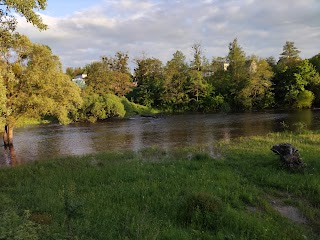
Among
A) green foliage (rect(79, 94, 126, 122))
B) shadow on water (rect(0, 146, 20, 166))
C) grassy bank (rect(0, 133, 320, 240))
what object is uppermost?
green foliage (rect(79, 94, 126, 122))

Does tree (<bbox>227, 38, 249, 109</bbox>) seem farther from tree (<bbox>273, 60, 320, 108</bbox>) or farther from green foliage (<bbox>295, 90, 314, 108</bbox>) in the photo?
green foliage (<bbox>295, 90, 314, 108</bbox>)

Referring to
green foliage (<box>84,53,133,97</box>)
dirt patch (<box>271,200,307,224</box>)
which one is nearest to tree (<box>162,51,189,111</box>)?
green foliage (<box>84,53,133,97</box>)

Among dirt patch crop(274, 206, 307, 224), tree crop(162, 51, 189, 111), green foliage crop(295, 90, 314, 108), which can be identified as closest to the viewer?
dirt patch crop(274, 206, 307, 224)

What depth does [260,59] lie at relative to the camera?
72875 millimetres

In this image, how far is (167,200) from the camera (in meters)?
10.6

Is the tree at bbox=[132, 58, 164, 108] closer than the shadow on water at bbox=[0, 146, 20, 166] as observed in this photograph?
No

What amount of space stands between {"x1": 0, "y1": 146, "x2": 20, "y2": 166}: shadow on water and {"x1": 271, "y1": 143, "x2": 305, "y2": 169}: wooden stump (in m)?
17.4

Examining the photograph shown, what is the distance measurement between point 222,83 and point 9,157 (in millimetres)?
58359

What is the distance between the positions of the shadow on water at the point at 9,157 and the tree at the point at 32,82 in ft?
7.09

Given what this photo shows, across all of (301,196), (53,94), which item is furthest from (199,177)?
(53,94)

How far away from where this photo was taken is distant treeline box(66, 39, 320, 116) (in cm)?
6631

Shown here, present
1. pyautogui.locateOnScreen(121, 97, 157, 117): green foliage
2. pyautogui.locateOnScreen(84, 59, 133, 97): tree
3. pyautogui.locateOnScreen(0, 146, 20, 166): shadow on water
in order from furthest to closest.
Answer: pyautogui.locateOnScreen(84, 59, 133, 97): tree → pyautogui.locateOnScreen(121, 97, 157, 117): green foliage → pyautogui.locateOnScreen(0, 146, 20, 166): shadow on water

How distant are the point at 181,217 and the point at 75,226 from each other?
302cm

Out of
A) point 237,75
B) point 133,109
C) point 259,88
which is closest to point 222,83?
point 237,75
